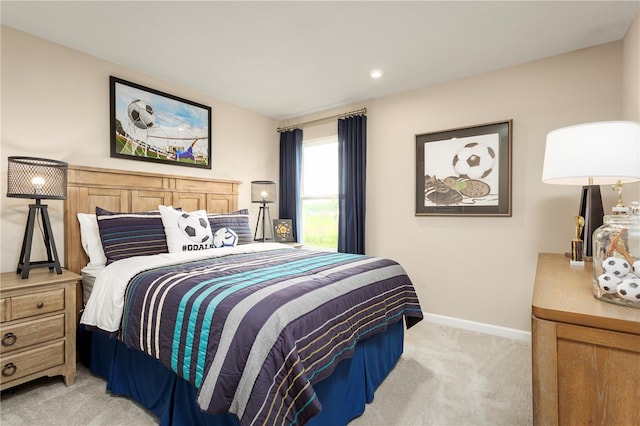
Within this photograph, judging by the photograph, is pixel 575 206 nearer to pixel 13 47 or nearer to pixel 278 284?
pixel 278 284

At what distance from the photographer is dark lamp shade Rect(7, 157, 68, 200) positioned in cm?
202

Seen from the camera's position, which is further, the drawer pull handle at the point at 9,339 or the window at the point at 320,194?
the window at the point at 320,194

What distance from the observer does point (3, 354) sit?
5.96 feet

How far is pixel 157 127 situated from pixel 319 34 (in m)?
1.88

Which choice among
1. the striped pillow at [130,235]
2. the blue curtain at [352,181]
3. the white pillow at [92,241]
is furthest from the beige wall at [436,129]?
the striped pillow at [130,235]

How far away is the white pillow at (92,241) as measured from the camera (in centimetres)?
240

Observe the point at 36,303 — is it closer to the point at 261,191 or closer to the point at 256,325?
the point at 256,325

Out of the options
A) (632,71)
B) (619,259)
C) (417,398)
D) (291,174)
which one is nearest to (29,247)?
(417,398)

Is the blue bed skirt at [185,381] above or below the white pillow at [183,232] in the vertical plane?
below

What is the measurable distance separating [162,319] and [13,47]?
2400 millimetres

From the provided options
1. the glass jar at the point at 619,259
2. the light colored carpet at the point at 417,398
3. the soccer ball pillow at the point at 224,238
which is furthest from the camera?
the soccer ball pillow at the point at 224,238

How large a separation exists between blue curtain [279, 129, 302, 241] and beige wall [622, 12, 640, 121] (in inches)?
128

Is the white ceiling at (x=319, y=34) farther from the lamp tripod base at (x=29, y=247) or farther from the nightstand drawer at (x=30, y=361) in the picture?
the nightstand drawer at (x=30, y=361)

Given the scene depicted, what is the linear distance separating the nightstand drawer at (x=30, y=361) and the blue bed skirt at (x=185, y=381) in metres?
0.22
